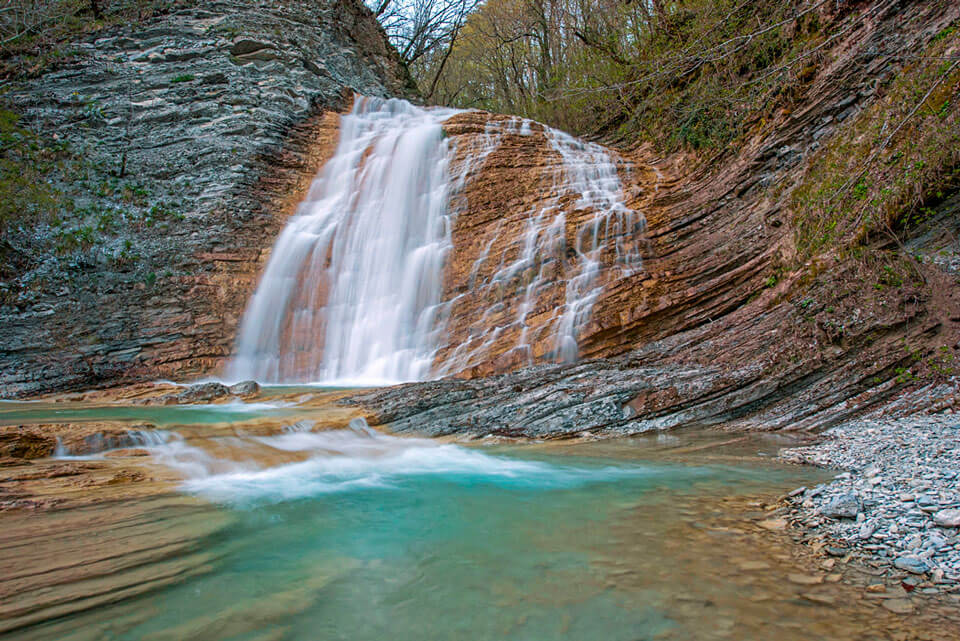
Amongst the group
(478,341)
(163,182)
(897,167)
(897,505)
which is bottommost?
(897,505)

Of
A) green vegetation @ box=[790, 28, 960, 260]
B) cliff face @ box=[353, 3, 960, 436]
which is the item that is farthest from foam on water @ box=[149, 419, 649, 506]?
Result: green vegetation @ box=[790, 28, 960, 260]

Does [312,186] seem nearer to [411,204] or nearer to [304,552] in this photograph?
[411,204]

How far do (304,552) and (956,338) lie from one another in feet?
21.2

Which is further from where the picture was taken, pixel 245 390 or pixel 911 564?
pixel 245 390

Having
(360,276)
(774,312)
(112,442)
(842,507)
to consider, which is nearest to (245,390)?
(112,442)

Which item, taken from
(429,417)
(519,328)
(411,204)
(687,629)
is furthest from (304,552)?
(411,204)

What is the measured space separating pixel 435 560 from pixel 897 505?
257 centimetres

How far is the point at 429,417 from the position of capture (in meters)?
6.41

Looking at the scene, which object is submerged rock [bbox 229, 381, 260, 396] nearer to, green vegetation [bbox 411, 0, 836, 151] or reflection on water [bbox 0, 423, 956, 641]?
reflection on water [bbox 0, 423, 956, 641]

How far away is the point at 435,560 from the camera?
2.88 metres

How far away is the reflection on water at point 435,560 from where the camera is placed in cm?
213

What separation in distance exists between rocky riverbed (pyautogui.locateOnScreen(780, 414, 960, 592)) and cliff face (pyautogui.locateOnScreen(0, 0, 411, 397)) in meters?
10.1

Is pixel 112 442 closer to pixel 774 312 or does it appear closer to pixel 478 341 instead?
pixel 478 341

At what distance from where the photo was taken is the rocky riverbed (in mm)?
2369
